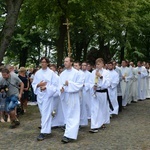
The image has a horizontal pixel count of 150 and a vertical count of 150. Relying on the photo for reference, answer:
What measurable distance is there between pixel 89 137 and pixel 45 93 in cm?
163

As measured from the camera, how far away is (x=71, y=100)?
28.8ft

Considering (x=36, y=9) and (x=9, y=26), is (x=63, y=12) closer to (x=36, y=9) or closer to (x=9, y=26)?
(x=36, y=9)

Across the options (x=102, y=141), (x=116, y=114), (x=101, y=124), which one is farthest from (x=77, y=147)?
(x=116, y=114)

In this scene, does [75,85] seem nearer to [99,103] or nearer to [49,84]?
[49,84]

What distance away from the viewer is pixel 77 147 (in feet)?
26.0

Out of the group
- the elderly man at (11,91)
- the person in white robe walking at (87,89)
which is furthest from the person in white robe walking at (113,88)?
the elderly man at (11,91)

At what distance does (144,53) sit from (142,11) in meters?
A: 6.54

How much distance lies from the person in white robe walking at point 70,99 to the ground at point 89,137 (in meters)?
0.30

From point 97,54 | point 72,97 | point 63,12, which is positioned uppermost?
point 63,12

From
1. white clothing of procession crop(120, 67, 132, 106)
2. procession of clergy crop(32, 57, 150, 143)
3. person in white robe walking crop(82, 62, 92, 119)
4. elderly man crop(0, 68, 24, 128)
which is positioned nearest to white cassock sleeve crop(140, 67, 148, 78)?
white clothing of procession crop(120, 67, 132, 106)

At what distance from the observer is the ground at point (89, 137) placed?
8.01 meters

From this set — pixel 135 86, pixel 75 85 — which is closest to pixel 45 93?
pixel 75 85

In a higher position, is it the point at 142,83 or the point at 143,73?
the point at 143,73

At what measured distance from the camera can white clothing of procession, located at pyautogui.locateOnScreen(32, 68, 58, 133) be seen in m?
8.71
